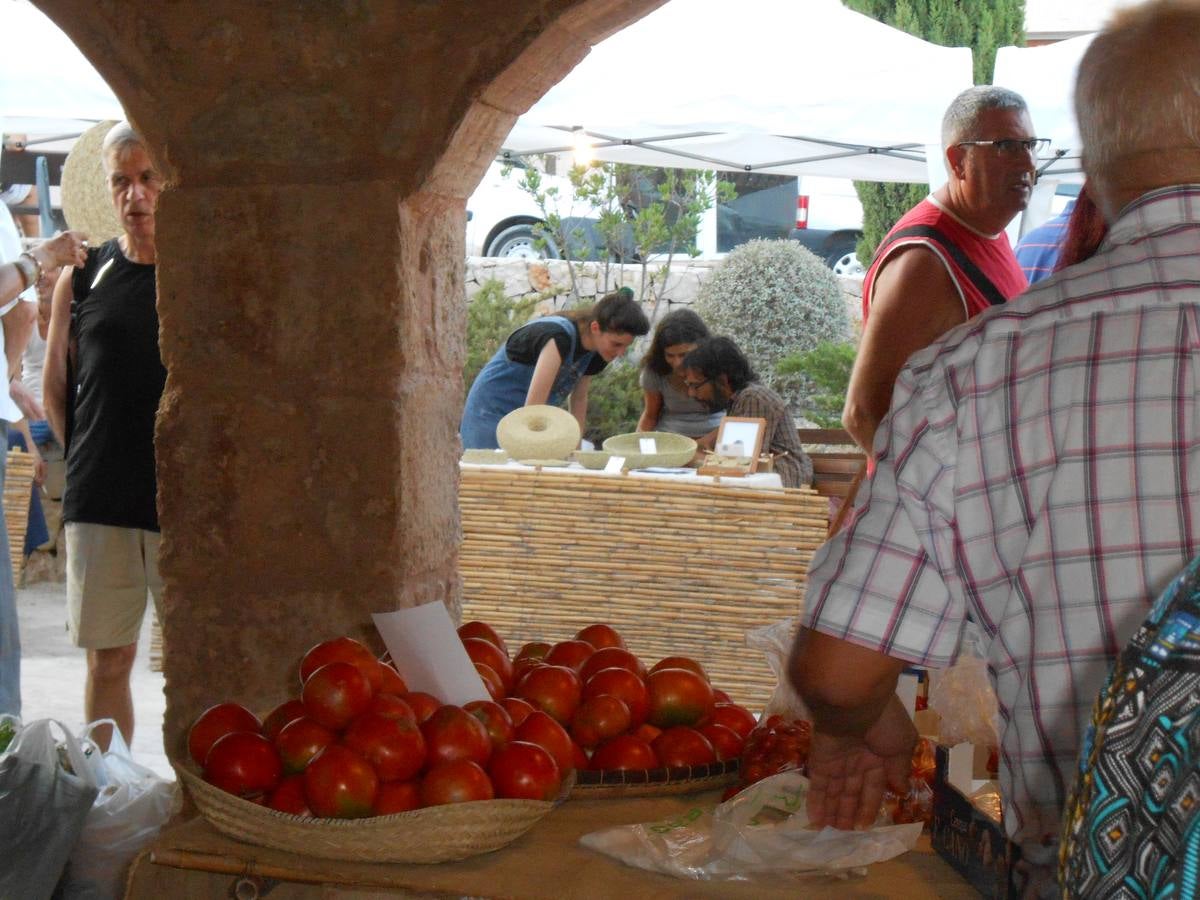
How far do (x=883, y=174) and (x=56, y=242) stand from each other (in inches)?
227

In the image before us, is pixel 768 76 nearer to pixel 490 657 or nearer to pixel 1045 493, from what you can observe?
pixel 490 657

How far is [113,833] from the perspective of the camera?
270 centimetres

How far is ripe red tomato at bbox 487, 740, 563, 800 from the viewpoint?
1.75 metres

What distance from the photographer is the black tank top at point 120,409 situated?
3443mm

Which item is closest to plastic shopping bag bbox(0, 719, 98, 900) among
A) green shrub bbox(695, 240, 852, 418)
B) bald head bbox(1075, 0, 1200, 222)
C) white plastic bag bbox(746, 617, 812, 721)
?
white plastic bag bbox(746, 617, 812, 721)

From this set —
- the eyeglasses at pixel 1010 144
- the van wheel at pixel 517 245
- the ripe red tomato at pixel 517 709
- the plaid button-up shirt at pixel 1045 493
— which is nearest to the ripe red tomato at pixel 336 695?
the ripe red tomato at pixel 517 709

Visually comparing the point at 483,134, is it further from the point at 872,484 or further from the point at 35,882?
the point at 35,882

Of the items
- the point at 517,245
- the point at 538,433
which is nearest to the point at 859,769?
the point at 538,433

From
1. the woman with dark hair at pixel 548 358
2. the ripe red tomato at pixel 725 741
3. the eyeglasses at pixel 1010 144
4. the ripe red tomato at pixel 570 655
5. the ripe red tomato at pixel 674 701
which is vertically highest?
the eyeglasses at pixel 1010 144

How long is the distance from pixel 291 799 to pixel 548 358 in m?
4.14

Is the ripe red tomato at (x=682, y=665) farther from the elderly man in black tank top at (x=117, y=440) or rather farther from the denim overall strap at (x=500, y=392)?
the denim overall strap at (x=500, y=392)

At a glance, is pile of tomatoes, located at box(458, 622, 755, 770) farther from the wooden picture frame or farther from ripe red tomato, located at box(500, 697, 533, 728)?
the wooden picture frame

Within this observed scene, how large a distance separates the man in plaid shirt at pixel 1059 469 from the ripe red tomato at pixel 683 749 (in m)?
0.65

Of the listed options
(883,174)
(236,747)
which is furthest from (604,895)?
(883,174)
